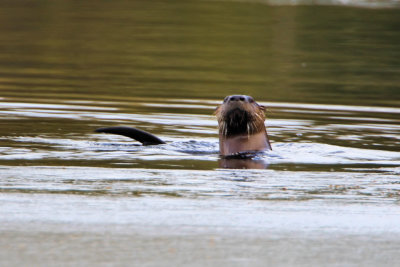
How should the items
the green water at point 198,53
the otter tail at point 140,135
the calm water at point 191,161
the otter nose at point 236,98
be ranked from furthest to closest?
the green water at point 198,53 → the otter tail at point 140,135 → the otter nose at point 236,98 → the calm water at point 191,161

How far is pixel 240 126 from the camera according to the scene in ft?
31.6

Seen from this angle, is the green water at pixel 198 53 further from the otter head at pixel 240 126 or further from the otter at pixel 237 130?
the otter head at pixel 240 126

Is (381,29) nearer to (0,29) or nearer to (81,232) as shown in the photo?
(0,29)

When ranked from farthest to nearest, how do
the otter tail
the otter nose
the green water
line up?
the green water → the otter tail → the otter nose

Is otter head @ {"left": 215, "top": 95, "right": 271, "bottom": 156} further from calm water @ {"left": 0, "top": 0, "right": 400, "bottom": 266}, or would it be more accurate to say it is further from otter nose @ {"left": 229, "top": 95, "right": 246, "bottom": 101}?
calm water @ {"left": 0, "top": 0, "right": 400, "bottom": 266}

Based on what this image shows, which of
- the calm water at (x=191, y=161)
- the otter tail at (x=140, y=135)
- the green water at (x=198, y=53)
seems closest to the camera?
the calm water at (x=191, y=161)

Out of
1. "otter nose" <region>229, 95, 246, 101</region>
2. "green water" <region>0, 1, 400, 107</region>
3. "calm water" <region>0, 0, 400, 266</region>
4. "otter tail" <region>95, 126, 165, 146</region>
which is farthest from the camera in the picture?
"green water" <region>0, 1, 400, 107</region>

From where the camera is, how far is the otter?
9469 mm

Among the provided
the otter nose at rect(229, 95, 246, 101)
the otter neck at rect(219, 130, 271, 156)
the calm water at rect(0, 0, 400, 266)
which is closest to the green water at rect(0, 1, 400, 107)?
the calm water at rect(0, 0, 400, 266)

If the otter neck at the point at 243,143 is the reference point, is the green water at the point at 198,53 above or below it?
above

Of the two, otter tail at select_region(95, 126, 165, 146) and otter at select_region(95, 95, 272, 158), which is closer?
otter at select_region(95, 95, 272, 158)

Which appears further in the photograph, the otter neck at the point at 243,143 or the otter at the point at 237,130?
the otter neck at the point at 243,143

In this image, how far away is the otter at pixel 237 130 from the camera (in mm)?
9469

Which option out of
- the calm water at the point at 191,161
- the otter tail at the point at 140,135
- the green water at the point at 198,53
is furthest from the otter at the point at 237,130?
the green water at the point at 198,53
